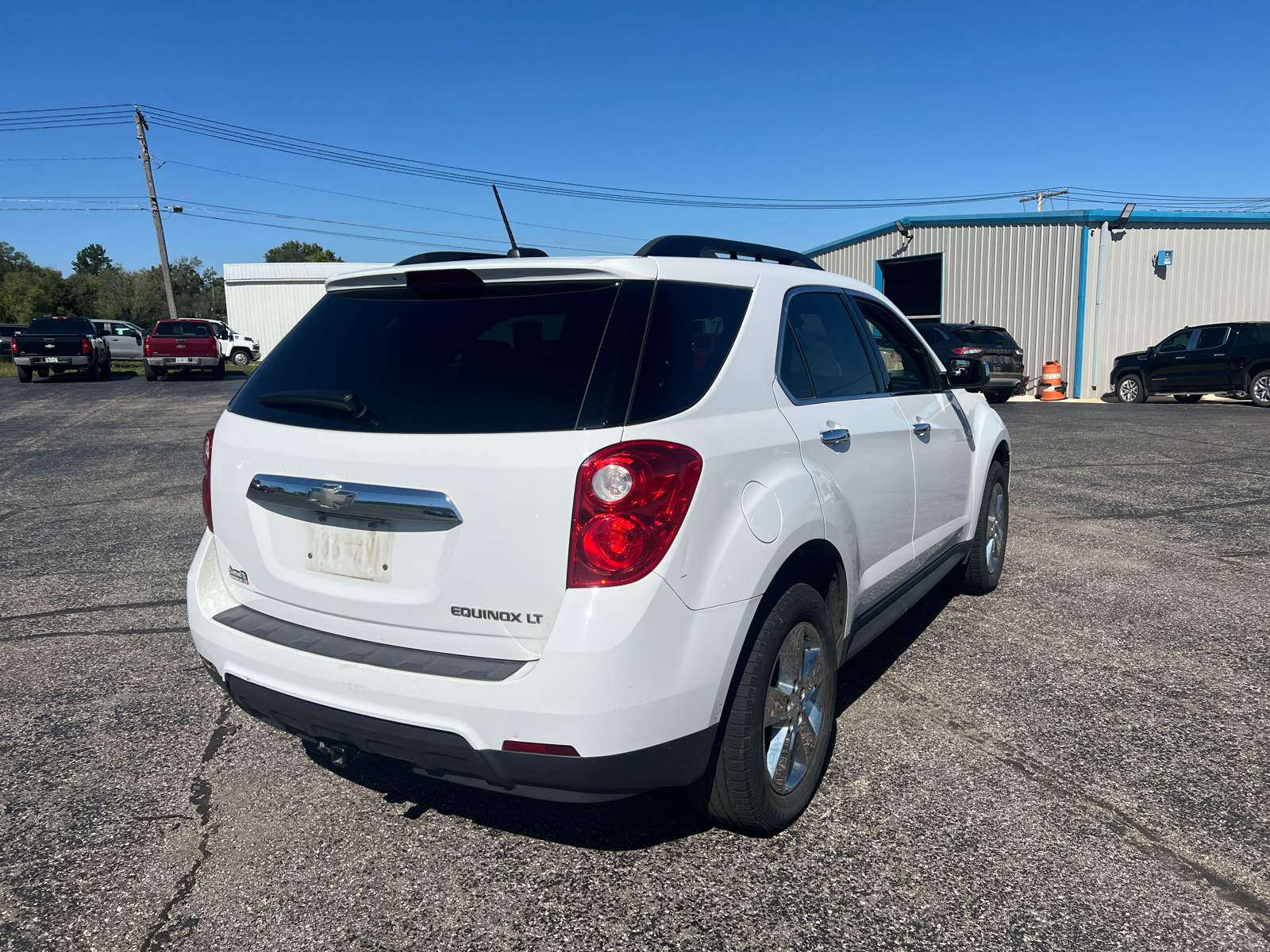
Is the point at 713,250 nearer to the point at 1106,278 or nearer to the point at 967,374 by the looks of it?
the point at 967,374

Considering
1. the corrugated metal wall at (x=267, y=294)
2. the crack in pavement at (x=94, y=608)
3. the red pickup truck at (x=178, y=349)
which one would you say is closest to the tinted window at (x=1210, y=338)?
the crack in pavement at (x=94, y=608)

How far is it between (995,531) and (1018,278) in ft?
74.8

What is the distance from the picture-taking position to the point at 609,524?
228cm

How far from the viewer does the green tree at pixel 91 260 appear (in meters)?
138

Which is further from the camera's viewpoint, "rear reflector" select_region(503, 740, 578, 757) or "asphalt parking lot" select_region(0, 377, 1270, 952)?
"asphalt parking lot" select_region(0, 377, 1270, 952)

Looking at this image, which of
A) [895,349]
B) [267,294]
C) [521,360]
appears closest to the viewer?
[521,360]

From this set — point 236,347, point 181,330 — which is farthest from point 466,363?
point 236,347

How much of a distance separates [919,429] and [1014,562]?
108 inches

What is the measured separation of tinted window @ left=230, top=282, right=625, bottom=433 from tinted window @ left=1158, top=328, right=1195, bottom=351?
21664 mm

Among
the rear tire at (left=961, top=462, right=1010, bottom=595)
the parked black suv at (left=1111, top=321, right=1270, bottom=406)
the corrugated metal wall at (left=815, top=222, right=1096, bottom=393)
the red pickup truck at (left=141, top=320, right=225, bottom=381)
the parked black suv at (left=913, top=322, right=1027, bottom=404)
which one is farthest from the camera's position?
the red pickup truck at (left=141, top=320, right=225, bottom=381)

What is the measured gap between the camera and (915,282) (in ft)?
118

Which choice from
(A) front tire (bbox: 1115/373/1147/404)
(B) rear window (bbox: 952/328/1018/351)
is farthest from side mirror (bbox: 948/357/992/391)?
(A) front tire (bbox: 1115/373/1147/404)

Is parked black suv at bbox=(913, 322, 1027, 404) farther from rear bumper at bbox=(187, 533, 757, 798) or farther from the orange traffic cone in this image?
rear bumper at bbox=(187, 533, 757, 798)

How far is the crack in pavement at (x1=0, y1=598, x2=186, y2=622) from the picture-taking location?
5145 millimetres
